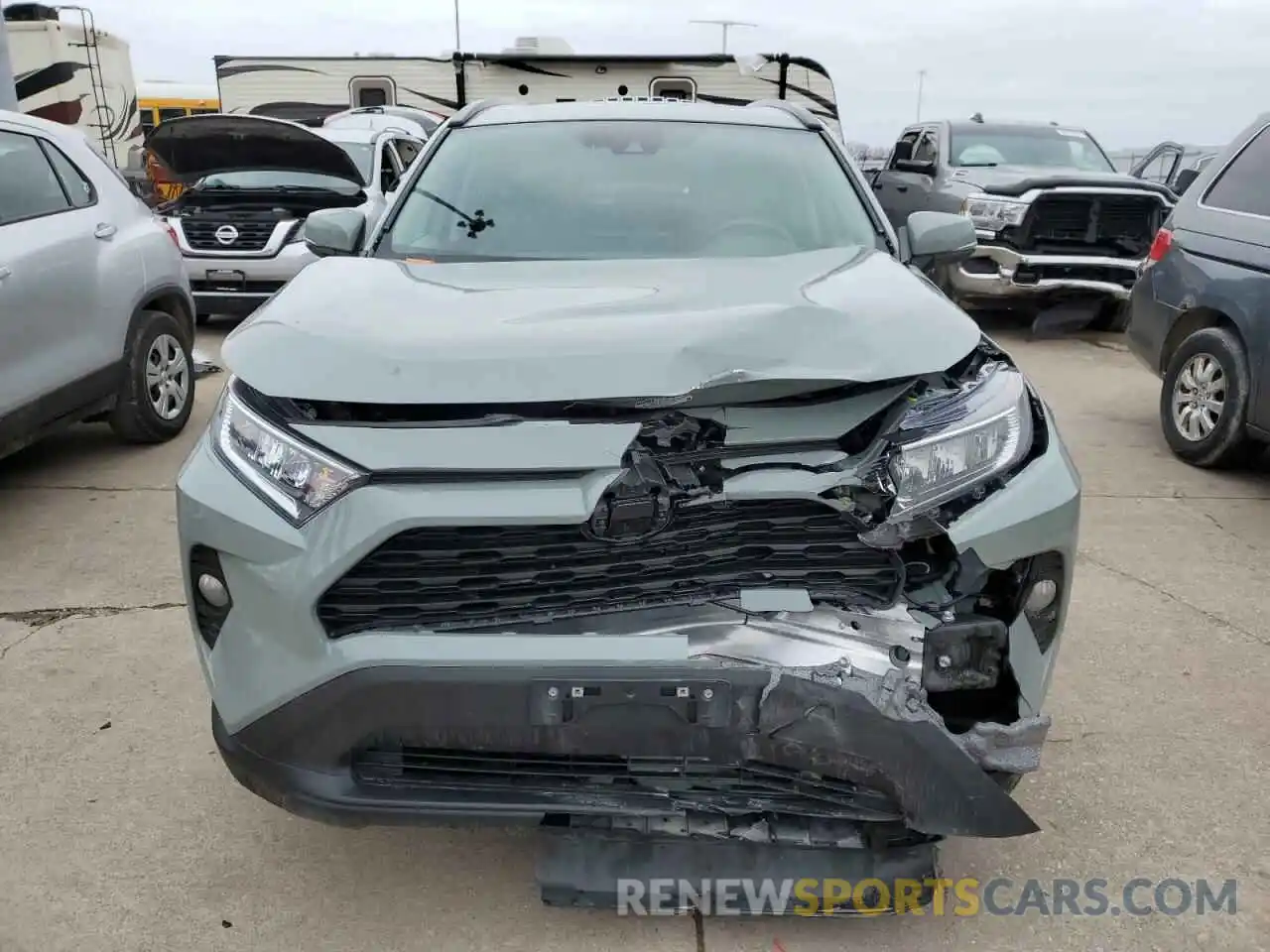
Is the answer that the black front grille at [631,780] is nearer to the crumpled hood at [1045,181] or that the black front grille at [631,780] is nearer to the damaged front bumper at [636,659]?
the damaged front bumper at [636,659]

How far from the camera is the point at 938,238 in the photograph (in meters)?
3.34

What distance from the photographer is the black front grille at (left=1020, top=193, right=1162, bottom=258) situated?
344 inches

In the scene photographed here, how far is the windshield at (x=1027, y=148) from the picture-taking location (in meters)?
10.5

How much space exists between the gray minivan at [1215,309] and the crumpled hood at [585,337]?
11.2 feet

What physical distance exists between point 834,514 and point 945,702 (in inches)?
17.8

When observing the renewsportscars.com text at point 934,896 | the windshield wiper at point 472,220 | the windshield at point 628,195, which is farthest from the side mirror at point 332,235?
the renewsportscars.com text at point 934,896

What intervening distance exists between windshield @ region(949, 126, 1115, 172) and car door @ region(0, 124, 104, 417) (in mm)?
8250

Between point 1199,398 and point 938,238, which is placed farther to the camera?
point 1199,398

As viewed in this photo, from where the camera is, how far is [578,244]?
3.12 m

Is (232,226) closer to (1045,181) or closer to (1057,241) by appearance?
(1045,181)

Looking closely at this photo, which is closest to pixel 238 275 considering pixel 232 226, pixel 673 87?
pixel 232 226

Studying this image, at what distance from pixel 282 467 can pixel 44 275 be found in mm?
3400

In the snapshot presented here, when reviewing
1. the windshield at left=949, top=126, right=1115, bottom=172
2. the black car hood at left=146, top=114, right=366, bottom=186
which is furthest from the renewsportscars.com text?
the windshield at left=949, top=126, right=1115, bottom=172

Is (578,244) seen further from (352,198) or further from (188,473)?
(352,198)
